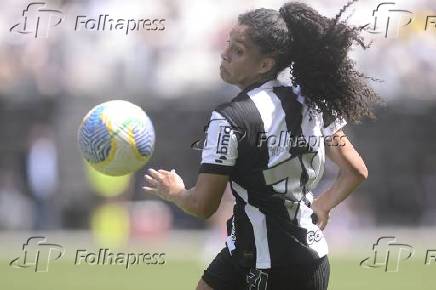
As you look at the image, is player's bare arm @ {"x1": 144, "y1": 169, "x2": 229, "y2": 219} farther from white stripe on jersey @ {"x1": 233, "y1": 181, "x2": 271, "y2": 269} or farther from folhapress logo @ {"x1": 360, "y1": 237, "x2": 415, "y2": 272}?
folhapress logo @ {"x1": 360, "y1": 237, "x2": 415, "y2": 272}

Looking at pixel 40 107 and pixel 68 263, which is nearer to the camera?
pixel 68 263

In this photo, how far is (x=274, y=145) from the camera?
441 centimetres

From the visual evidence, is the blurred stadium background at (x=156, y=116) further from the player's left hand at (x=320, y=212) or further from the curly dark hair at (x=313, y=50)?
the curly dark hair at (x=313, y=50)

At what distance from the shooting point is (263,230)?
14.6ft

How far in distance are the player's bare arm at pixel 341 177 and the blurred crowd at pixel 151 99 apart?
8.86 metres

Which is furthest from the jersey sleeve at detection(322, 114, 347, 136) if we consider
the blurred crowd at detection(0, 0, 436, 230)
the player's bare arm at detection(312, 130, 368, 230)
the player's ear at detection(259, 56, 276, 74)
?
the blurred crowd at detection(0, 0, 436, 230)

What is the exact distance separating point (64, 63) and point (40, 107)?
2.26ft

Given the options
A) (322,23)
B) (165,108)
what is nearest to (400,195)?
(165,108)

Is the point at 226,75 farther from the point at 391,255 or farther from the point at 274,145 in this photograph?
the point at 391,255

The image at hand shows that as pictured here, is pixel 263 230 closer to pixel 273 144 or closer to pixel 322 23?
pixel 273 144

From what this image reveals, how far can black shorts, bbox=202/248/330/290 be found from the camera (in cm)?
445

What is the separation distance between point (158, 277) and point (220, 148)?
629 cm

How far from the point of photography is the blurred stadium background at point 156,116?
45.5 ft

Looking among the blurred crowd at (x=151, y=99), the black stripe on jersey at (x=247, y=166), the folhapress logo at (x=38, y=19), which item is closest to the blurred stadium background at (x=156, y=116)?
the blurred crowd at (x=151, y=99)
